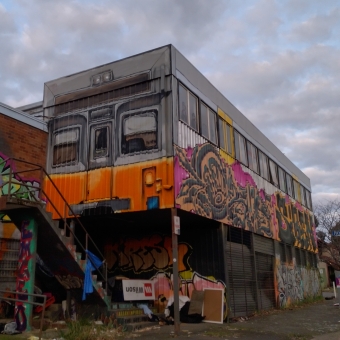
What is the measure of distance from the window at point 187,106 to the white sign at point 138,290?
5.44 meters

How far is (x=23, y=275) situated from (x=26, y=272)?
0.35 feet

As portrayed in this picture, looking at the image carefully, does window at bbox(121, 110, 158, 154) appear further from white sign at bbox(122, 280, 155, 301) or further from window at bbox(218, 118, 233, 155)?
white sign at bbox(122, 280, 155, 301)

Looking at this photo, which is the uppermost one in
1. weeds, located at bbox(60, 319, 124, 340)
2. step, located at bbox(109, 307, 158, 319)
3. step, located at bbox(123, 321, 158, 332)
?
step, located at bbox(109, 307, 158, 319)

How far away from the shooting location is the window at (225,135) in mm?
15845

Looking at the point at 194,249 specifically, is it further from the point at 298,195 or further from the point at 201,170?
the point at 298,195

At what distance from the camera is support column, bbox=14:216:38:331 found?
395 inches

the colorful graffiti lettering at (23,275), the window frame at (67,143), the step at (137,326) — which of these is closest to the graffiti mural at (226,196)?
the step at (137,326)

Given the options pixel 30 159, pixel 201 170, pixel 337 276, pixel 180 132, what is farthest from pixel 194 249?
pixel 337 276

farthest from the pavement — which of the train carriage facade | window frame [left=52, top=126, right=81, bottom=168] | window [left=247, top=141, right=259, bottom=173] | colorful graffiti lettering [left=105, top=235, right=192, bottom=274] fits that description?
window [left=247, top=141, right=259, bottom=173]

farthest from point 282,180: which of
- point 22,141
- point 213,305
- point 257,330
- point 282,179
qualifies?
point 22,141

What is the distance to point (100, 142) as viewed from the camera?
13648 millimetres

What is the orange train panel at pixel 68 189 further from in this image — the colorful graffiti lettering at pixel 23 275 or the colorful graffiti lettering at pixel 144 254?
the colorful graffiti lettering at pixel 144 254

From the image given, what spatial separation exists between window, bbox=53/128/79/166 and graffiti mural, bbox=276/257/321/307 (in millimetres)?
11705

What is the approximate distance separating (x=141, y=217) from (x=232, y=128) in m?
6.09
